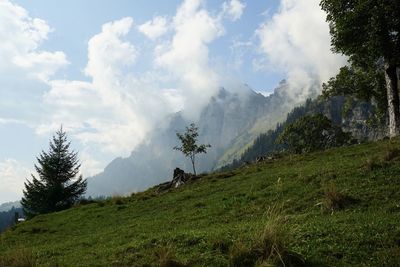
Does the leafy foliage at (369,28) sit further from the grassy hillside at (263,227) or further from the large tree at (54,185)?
the large tree at (54,185)

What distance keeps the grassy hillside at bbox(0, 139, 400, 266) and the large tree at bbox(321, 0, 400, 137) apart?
9.65m

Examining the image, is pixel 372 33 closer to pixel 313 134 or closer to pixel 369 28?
pixel 369 28

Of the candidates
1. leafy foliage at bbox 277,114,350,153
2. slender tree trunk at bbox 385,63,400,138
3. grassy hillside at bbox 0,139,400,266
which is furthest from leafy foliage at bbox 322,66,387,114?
leafy foliage at bbox 277,114,350,153

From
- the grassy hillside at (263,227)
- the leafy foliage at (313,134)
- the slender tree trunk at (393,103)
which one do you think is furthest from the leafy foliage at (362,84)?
the leafy foliage at (313,134)

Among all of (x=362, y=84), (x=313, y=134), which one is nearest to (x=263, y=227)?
(x=362, y=84)

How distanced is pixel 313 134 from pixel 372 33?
65.1 meters

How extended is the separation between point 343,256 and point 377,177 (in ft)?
34.1

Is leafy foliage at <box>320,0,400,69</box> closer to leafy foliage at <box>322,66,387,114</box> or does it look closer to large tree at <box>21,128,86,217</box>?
leafy foliage at <box>322,66,387,114</box>

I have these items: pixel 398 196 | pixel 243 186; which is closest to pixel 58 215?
pixel 243 186

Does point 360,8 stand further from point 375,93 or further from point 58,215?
point 58,215

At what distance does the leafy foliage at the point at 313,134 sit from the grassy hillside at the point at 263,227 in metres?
69.2

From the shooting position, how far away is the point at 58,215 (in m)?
42.5

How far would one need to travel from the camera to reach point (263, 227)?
48.2 feet

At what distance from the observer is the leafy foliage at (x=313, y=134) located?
100812mm
